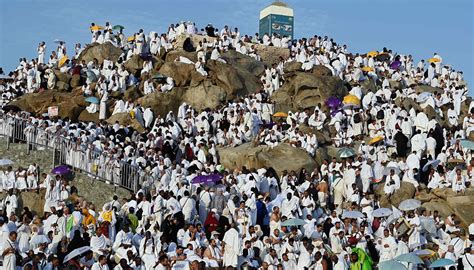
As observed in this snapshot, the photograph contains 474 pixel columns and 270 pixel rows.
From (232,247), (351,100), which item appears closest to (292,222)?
(232,247)

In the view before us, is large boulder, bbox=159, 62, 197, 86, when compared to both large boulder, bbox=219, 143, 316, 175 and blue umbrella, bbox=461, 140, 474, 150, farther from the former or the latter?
blue umbrella, bbox=461, 140, 474, 150

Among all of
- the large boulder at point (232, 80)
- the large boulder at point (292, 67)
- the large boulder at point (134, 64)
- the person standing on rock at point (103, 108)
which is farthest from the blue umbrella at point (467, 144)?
the large boulder at point (134, 64)

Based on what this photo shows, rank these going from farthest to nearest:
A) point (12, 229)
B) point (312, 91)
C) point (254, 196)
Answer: point (312, 91) < point (254, 196) < point (12, 229)

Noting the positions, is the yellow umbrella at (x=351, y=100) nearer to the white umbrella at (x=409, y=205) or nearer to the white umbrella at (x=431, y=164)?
the white umbrella at (x=431, y=164)

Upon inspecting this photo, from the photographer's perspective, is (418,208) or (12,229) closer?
(12,229)

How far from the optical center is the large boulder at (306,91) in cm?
3750

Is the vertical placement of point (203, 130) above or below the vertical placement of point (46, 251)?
above

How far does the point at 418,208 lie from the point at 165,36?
23833mm

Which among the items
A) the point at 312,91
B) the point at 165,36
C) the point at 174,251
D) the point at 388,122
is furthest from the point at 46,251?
the point at 165,36

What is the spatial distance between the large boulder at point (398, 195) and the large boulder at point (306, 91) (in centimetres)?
1038

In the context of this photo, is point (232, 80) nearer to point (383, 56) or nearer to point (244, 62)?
point (244, 62)

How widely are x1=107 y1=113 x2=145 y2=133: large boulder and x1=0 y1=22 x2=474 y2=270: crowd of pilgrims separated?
0.42 m

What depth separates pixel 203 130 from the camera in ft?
109

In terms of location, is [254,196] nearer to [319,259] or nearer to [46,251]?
[319,259]
